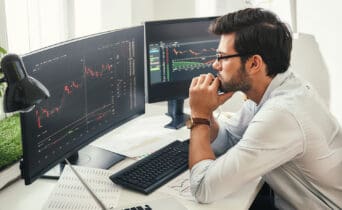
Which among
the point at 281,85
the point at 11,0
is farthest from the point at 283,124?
the point at 11,0

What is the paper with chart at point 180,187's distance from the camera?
1.54 m

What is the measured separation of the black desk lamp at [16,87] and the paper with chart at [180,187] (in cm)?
59

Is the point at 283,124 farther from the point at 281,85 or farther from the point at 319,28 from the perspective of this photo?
the point at 319,28

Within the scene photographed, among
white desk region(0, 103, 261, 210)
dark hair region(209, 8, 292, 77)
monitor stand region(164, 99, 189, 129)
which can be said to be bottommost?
white desk region(0, 103, 261, 210)

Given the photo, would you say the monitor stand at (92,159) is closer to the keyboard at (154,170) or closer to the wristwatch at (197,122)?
the keyboard at (154,170)

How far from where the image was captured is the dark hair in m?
1.60

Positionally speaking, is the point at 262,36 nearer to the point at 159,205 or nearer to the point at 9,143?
the point at 159,205

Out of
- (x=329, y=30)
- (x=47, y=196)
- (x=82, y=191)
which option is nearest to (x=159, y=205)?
(x=82, y=191)

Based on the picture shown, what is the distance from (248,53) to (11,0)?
1184 mm

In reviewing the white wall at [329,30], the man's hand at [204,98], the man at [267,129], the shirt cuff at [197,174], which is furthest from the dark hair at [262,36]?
the white wall at [329,30]

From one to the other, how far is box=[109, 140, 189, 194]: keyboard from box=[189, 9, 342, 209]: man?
12 centimetres

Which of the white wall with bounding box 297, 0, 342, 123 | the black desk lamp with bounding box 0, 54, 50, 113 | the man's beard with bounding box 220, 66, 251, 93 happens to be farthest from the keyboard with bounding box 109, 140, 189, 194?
the white wall with bounding box 297, 0, 342, 123

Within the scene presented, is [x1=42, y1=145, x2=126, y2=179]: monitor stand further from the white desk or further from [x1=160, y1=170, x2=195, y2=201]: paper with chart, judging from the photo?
[x1=160, y1=170, x2=195, y2=201]: paper with chart

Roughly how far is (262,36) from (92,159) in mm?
752
